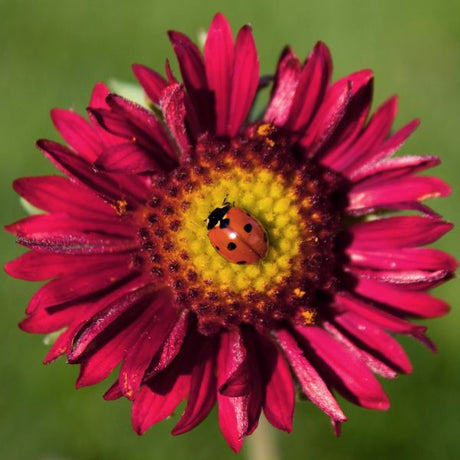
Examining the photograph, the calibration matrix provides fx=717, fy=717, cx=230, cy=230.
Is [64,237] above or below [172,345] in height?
above

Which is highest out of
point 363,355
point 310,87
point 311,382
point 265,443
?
point 310,87

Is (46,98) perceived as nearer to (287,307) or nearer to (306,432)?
(306,432)

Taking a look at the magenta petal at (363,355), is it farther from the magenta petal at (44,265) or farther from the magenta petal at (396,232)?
the magenta petal at (44,265)

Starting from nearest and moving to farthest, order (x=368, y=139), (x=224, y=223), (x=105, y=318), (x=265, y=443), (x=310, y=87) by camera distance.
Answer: (x=105, y=318), (x=224, y=223), (x=310, y=87), (x=368, y=139), (x=265, y=443)

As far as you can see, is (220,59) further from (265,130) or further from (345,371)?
(345,371)

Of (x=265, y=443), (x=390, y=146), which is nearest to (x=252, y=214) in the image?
(x=390, y=146)

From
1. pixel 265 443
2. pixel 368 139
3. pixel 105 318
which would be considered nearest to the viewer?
pixel 105 318

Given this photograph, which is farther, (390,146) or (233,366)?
(390,146)

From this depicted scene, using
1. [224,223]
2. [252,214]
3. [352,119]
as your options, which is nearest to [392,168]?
[352,119]

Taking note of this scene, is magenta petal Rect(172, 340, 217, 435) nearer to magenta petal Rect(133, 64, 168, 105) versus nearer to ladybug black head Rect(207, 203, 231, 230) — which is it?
ladybug black head Rect(207, 203, 231, 230)
